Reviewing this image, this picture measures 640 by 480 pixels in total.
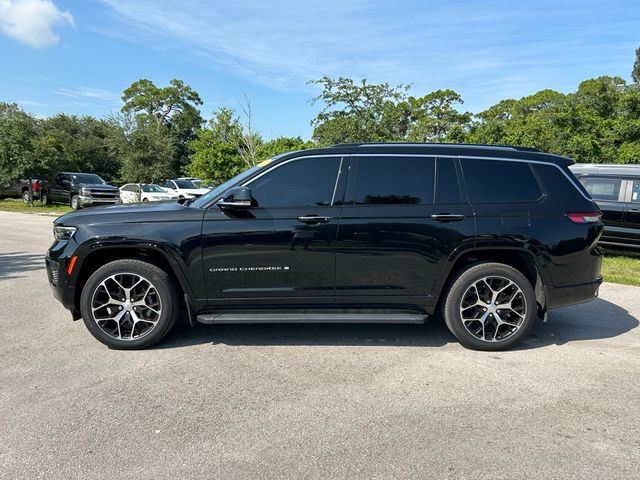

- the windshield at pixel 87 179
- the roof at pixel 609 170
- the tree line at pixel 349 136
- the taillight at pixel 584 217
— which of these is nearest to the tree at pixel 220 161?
the tree line at pixel 349 136

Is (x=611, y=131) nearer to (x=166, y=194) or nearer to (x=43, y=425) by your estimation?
(x=166, y=194)

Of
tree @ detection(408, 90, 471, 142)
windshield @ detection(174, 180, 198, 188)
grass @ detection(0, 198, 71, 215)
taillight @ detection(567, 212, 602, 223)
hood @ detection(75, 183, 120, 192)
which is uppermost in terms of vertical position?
tree @ detection(408, 90, 471, 142)

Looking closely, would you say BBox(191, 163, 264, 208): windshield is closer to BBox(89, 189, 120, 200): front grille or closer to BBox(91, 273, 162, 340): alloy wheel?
BBox(91, 273, 162, 340): alloy wheel

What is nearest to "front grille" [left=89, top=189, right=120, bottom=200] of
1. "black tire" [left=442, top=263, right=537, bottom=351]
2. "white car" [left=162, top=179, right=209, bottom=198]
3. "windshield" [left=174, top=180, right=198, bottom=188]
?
"white car" [left=162, top=179, right=209, bottom=198]

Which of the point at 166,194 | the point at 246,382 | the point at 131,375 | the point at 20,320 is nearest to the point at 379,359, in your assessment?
the point at 246,382

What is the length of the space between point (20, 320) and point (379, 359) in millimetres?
4103

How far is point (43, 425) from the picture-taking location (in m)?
3.02

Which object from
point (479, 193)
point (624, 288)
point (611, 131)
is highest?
Answer: point (611, 131)

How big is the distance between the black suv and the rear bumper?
1 centimetres

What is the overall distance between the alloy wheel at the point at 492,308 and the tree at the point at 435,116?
20667 millimetres

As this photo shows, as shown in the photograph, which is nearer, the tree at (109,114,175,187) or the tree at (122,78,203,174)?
the tree at (109,114,175,187)

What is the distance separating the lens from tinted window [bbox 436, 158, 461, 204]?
4.39 metres

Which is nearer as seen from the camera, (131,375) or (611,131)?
(131,375)

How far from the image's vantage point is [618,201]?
9.25 meters
